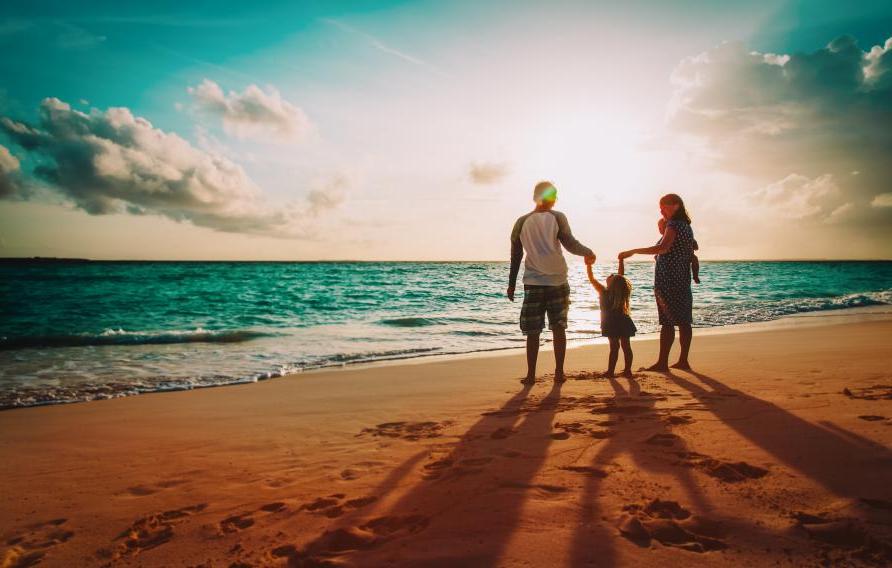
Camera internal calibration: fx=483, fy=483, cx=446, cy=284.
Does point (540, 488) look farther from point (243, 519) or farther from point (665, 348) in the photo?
point (665, 348)

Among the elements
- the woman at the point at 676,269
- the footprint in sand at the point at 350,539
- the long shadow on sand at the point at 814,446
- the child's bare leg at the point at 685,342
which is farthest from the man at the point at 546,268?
the footprint in sand at the point at 350,539

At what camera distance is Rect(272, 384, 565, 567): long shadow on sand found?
191 cm

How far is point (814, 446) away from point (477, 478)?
6.49ft

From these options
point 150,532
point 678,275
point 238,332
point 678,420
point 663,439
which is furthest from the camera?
point 238,332

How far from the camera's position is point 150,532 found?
2.29 metres

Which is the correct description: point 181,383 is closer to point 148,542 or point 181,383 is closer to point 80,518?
point 80,518

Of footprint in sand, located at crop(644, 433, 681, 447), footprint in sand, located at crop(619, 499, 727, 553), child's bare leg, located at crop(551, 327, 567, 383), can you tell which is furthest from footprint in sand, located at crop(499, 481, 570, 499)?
child's bare leg, located at crop(551, 327, 567, 383)

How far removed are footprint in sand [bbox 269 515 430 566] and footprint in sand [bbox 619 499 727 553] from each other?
885 mm

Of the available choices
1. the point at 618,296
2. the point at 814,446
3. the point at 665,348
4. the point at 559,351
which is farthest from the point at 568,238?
the point at 814,446

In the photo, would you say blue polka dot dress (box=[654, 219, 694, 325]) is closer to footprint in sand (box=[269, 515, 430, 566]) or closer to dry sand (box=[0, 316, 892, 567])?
dry sand (box=[0, 316, 892, 567])

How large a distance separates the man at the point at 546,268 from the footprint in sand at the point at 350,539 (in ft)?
11.0

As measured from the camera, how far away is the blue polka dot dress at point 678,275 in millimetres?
5629

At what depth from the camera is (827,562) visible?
5.56 feet

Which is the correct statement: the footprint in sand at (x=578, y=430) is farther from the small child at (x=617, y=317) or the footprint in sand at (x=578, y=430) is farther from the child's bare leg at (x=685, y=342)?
the child's bare leg at (x=685, y=342)
